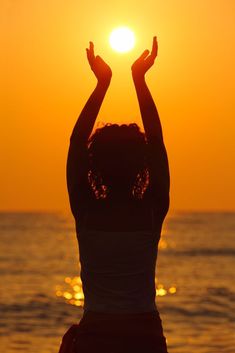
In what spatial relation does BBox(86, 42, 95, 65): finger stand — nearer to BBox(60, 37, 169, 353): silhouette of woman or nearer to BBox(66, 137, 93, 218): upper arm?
BBox(60, 37, 169, 353): silhouette of woman

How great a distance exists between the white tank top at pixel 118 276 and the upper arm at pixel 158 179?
182 mm

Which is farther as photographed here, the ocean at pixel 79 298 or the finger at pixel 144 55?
the ocean at pixel 79 298

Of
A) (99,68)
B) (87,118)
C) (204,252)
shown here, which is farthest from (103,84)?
(204,252)

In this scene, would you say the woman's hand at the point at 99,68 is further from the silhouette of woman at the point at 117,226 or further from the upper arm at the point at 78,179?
the upper arm at the point at 78,179

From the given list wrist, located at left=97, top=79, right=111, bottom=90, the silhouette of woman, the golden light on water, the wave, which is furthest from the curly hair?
the wave

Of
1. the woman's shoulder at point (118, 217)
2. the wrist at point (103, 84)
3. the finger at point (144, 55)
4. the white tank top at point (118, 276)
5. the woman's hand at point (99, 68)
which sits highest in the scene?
the finger at point (144, 55)

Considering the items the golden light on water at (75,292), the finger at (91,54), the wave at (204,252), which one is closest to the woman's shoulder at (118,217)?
the finger at (91,54)

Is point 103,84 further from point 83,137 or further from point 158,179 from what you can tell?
point 158,179

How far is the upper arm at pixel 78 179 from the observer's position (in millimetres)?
4156

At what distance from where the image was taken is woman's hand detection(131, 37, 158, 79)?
428cm

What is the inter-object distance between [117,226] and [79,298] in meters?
25.4

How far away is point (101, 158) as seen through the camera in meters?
4.19

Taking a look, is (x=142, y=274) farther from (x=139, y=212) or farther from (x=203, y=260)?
(x=203, y=260)

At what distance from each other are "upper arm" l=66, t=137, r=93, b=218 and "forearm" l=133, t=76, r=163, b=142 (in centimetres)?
28
